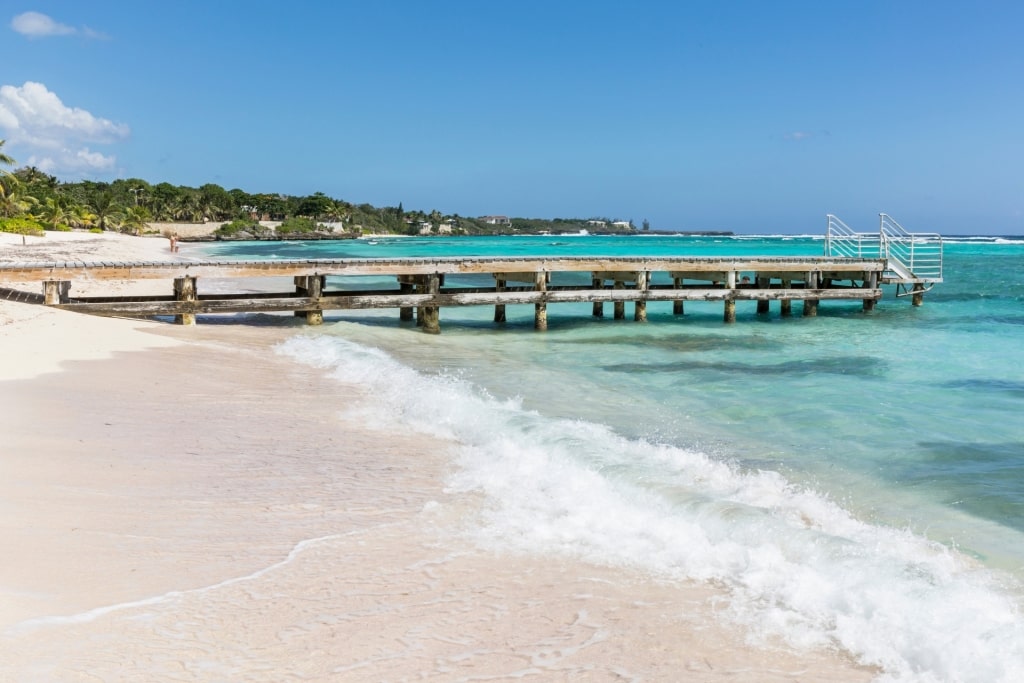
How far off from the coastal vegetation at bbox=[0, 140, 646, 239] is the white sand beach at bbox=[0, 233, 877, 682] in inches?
1837

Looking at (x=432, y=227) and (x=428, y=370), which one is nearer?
(x=428, y=370)

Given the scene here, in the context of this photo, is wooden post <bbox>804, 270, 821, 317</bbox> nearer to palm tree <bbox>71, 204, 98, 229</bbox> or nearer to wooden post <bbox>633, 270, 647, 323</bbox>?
wooden post <bbox>633, 270, 647, 323</bbox>

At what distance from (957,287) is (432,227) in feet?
541

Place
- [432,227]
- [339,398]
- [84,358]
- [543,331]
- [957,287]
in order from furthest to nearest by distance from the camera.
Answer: [432,227], [957,287], [543,331], [84,358], [339,398]

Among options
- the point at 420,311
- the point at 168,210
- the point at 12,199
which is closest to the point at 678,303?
the point at 420,311

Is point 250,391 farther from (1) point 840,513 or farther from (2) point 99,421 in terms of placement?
(1) point 840,513

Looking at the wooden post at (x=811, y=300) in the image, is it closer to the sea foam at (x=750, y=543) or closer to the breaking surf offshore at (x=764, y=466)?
the breaking surf offshore at (x=764, y=466)

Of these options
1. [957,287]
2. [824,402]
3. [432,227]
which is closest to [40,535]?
[824,402]

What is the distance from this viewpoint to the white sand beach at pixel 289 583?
3.29m

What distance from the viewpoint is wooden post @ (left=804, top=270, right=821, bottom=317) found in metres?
22.5

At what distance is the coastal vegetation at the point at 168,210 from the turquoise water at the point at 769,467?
1729 inches

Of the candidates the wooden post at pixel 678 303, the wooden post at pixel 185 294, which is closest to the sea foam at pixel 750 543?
the wooden post at pixel 185 294

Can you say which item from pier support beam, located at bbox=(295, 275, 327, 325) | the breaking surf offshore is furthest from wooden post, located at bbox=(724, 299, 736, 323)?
pier support beam, located at bbox=(295, 275, 327, 325)

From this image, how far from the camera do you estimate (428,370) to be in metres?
12.6
